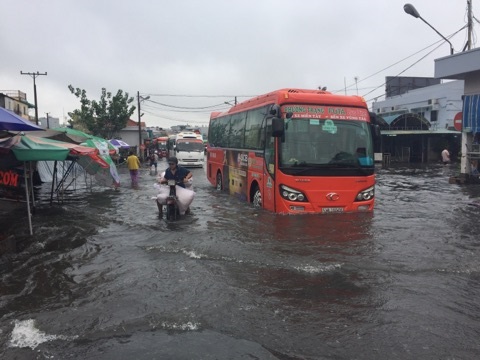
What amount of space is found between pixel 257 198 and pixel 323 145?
2404mm

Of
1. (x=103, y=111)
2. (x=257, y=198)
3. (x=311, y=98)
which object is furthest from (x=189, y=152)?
(x=311, y=98)

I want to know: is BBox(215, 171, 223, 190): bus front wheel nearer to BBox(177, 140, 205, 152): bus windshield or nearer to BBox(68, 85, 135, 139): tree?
BBox(177, 140, 205, 152): bus windshield

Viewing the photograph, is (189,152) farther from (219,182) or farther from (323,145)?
(323,145)

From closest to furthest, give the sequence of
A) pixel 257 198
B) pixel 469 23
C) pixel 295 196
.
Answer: pixel 295 196 → pixel 257 198 → pixel 469 23

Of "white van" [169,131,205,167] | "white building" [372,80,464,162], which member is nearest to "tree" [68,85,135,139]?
"white van" [169,131,205,167]

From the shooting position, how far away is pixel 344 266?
599 cm

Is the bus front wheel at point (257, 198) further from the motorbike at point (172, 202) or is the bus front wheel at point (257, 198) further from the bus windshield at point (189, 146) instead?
the bus windshield at point (189, 146)

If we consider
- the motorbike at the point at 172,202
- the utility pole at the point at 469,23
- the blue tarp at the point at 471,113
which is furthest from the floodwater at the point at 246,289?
the utility pole at the point at 469,23

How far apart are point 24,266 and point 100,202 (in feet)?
24.6

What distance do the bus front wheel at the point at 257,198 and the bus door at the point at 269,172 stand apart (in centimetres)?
43

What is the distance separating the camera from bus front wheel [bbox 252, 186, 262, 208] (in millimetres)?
10306

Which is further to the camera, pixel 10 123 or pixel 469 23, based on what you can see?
pixel 469 23

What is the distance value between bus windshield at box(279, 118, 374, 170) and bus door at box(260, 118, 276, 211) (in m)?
0.34

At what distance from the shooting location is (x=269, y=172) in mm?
9273
